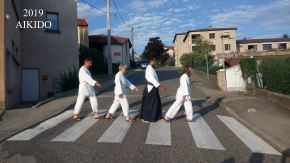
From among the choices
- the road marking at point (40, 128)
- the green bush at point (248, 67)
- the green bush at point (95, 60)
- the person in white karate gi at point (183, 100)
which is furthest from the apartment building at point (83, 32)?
the person in white karate gi at point (183, 100)

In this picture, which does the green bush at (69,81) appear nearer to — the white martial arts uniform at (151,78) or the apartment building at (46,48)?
the apartment building at (46,48)

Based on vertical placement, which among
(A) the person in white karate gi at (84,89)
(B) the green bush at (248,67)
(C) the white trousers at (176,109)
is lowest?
(C) the white trousers at (176,109)

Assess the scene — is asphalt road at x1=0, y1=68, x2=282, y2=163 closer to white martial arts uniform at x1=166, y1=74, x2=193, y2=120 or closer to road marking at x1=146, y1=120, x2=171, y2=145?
road marking at x1=146, y1=120, x2=171, y2=145

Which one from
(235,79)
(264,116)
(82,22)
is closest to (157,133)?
(264,116)

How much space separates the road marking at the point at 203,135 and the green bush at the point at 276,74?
5.49m

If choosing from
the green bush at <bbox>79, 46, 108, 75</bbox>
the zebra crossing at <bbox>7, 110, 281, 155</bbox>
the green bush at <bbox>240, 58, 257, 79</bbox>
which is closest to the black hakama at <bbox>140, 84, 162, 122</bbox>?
the zebra crossing at <bbox>7, 110, 281, 155</bbox>

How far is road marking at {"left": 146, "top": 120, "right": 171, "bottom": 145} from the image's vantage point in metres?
8.45

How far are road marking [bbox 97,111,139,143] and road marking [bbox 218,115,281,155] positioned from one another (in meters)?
2.70

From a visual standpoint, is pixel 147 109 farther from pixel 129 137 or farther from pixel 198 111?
pixel 198 111

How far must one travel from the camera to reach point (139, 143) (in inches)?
326

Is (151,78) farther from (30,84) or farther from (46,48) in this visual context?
(46,48)

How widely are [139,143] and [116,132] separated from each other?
126cm

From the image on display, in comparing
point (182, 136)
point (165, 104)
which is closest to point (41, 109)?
point (165, 104)

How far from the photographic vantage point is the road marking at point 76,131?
28.2 feet
